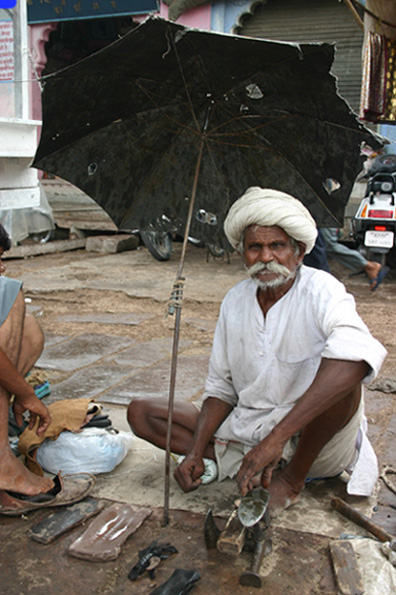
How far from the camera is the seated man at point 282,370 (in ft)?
7.29

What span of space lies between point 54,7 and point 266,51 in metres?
9.77

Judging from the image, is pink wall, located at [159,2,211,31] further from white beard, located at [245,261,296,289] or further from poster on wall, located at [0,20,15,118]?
white beard, located at [245,261,296,289]

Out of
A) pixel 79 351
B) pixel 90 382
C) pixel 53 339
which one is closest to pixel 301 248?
pixel 90 382

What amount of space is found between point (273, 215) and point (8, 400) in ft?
4.34

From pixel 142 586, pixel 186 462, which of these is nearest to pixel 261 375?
pixel 186 462

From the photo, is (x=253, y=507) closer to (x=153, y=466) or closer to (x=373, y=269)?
(x=153, y=466)

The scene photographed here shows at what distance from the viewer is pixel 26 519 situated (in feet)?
8.05

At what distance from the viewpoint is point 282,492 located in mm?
2477

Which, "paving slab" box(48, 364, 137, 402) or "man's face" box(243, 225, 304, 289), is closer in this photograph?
"man's face" box(243, 225, 304, 289)

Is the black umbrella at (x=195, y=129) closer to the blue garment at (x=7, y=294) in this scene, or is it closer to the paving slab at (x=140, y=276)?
the blue garment at (x=7, y=294)

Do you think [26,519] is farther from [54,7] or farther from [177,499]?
[54,7]

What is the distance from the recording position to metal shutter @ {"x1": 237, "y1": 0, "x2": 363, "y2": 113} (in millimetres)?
9664

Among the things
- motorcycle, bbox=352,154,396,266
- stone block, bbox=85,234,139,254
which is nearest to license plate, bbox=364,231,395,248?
motorcycle, bbox=352,154,396,266

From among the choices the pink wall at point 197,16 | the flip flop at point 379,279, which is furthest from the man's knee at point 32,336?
the pink wall at point 197,16
